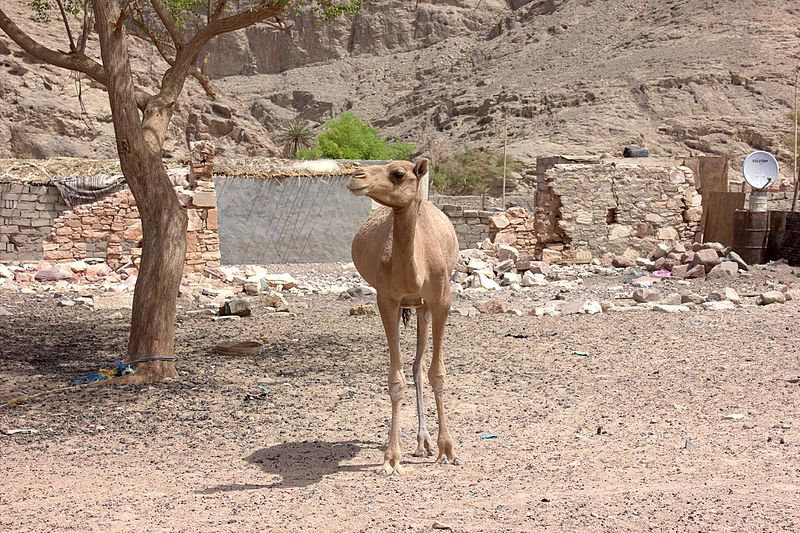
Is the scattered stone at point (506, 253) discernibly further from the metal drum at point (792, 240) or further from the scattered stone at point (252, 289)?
the scattered stone at point (252, 289)

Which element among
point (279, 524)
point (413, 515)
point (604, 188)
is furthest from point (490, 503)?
point (604, 188)

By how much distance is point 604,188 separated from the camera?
68.6 ft

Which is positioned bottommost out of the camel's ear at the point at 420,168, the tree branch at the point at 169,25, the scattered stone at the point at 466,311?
the scattered stone at the point at 466,311

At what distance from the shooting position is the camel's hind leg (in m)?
5.92

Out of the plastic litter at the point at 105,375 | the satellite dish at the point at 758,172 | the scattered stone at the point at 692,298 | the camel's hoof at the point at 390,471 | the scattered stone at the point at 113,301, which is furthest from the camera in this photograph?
the satellite dish at the point at 758,172

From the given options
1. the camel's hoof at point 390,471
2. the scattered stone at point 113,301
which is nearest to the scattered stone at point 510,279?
the scattered stone at point 113,301

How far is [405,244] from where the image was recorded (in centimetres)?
516

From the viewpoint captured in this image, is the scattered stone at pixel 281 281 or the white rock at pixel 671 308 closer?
the white rock at pixel 671 308

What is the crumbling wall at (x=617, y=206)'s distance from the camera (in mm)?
20906

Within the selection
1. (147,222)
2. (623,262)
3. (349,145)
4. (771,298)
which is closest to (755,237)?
(623,262)

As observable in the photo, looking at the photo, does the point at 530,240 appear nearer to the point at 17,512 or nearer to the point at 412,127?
the point at 17,512

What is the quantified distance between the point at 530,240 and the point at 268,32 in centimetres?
8647

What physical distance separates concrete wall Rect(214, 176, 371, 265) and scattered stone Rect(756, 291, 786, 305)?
41.1 feet

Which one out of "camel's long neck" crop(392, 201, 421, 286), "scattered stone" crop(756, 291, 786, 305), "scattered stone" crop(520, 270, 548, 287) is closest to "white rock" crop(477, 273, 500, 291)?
"scattered stone" crop(520, 270, 548, 287)
